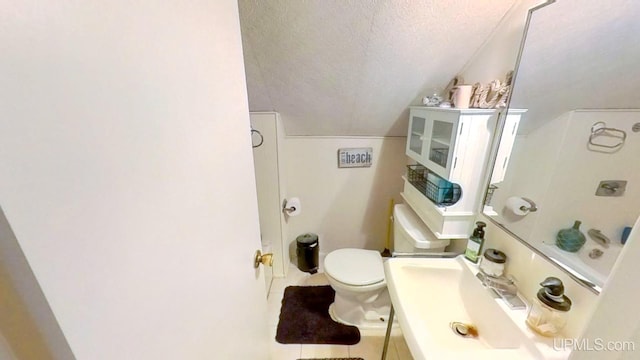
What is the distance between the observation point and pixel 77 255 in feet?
0.94

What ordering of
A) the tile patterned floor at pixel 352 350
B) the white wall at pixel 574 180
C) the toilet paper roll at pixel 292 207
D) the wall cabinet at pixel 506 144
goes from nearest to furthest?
1. the white wall at pixel 574 180
2. the wall cabinet at pixel 506 144
3. the tile patterned floor at pixel 352 350
4. the toilet paper roll at pixel 292 207

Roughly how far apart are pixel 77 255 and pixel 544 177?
1.27 m

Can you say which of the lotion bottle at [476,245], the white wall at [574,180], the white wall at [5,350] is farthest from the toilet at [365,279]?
the white wall at [5,350]

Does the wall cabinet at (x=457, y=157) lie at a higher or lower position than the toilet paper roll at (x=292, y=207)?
higher

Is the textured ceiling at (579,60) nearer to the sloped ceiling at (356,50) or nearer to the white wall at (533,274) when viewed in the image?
the sloped ceiling at (356,50)

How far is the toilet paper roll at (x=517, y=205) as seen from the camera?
0.98 meters

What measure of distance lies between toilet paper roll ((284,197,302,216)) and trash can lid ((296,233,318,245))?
270 mm

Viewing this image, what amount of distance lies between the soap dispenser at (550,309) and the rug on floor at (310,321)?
110cm

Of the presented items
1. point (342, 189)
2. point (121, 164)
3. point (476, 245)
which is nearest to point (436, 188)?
point (476, 245)

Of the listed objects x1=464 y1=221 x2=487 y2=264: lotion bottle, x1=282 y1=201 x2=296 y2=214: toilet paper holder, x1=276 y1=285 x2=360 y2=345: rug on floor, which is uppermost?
x1=464 y1=221 x2=487 y2=264: lotion bottle

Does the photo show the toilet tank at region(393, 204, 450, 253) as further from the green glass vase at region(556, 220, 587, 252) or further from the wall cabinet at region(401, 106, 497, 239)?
the green glass vase at region(556, 220, 587, 252)

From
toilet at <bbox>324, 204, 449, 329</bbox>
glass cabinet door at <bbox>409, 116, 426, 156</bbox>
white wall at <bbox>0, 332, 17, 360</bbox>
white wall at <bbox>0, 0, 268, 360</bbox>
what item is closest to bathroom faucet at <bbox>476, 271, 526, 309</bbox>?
toilet at <bbox>324, 204, 449, 329</bbox>

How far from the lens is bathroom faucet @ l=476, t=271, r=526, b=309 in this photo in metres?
0.90

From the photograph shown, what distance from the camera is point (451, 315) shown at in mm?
1026
